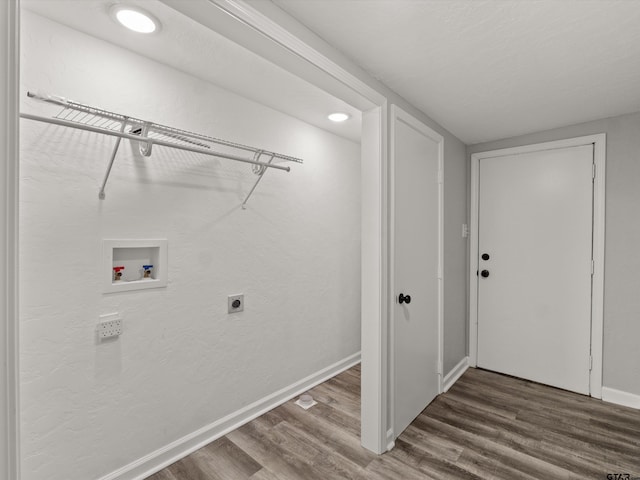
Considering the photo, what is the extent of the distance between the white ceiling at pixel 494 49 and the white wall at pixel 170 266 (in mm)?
937

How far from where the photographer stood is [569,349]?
108 inches

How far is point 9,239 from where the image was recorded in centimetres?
69

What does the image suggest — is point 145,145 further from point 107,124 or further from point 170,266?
point 170,266

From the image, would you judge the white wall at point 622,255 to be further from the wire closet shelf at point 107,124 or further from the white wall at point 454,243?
the wire closet shelf at point 107,124

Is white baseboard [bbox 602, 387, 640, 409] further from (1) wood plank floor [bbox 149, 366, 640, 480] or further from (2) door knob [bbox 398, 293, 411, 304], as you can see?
(2) door knob [bbox 398, 293, 411, 304]

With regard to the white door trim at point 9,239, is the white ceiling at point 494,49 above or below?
above

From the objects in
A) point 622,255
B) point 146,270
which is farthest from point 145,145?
point 622,255

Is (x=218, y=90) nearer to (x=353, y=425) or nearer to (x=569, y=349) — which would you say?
(x=353, y=425)

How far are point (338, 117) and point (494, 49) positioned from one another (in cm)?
119

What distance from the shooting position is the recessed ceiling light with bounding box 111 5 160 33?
135 cm

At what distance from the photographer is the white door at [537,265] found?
2.69 meters

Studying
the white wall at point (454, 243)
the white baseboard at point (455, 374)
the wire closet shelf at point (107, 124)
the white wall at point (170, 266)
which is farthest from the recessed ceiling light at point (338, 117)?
the white baseboard at point (455, 374)

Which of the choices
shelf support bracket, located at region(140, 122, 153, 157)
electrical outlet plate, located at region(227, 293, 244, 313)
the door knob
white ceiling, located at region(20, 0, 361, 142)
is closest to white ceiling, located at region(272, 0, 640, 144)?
white ceiling, located at region(20, 0, 361, 142)

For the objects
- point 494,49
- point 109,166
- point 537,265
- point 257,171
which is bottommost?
point 537,265
